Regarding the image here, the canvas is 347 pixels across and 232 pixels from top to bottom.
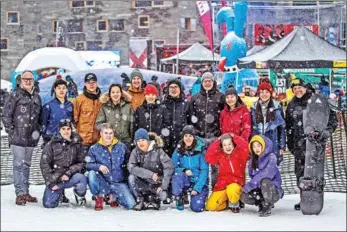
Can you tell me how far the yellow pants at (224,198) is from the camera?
5461 mm

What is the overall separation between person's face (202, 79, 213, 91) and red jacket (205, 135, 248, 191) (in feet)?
1.97

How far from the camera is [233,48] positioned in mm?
16125

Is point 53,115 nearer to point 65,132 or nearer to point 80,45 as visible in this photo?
point 65,132

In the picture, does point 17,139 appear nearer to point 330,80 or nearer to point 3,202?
point 3,202

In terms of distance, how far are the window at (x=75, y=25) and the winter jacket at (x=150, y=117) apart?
1872 cm

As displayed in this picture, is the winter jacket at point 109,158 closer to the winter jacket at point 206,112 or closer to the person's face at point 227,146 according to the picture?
the winter jacket at point 206,112

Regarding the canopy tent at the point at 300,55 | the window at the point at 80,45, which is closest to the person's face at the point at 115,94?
the canopy tent at the point at 300,55

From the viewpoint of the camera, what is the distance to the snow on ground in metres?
4.43

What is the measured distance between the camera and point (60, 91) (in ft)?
19.3

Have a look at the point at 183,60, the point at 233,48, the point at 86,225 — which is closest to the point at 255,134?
the point at 86,225

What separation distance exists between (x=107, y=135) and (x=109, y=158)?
222 mm

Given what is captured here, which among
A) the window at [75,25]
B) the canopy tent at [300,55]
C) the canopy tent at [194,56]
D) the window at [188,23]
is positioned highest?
the window at [188,23]

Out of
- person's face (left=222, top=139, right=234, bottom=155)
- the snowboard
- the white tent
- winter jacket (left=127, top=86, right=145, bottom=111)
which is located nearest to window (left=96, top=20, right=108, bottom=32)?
the white tent

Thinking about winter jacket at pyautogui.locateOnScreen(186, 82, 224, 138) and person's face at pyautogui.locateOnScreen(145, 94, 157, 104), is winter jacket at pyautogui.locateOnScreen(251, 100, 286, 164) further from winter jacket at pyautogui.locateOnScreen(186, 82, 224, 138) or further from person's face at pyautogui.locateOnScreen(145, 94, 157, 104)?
person's face at pyautogui.locateOnScreen(145, 94, 157, 104)
